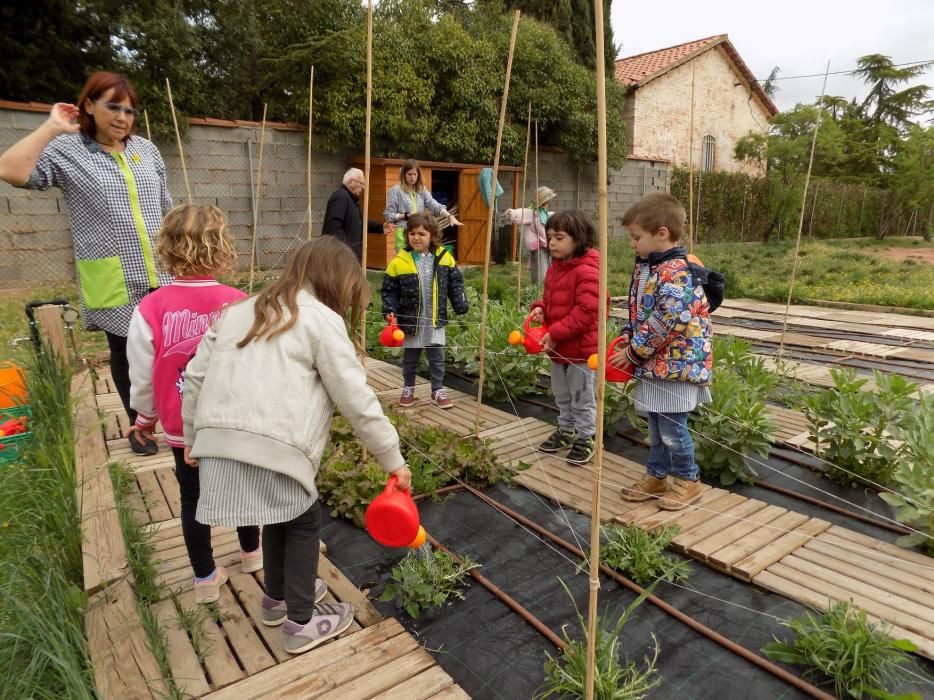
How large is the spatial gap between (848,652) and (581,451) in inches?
66.5

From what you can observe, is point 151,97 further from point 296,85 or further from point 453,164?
point 453,164

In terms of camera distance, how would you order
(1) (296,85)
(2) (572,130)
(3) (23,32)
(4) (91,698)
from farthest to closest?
(2) (572,130)
(1) (296,85)
(3) (23,32)
(4) (91,698)

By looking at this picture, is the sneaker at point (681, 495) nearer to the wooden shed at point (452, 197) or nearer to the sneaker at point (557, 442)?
the sneaker at point (557, 442)

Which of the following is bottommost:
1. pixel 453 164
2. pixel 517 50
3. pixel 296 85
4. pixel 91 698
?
pixel 91 698

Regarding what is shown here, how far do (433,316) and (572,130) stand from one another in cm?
1132

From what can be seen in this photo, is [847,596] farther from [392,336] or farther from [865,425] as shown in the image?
[392,336]

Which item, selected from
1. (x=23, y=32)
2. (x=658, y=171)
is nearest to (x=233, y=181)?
(x=23, y=32)

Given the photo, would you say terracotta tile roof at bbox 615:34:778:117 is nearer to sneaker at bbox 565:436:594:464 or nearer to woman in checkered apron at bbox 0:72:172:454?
sneaker at bbox 565:436:594:464

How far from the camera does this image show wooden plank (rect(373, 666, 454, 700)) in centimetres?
171

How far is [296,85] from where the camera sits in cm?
1082

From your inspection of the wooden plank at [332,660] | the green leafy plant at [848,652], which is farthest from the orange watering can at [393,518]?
the green leafy plant at [848,652]

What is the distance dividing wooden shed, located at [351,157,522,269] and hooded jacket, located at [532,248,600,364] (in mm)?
7577

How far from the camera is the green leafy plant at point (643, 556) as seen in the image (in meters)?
2.24

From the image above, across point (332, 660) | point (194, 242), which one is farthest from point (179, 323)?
point (332, 660)
